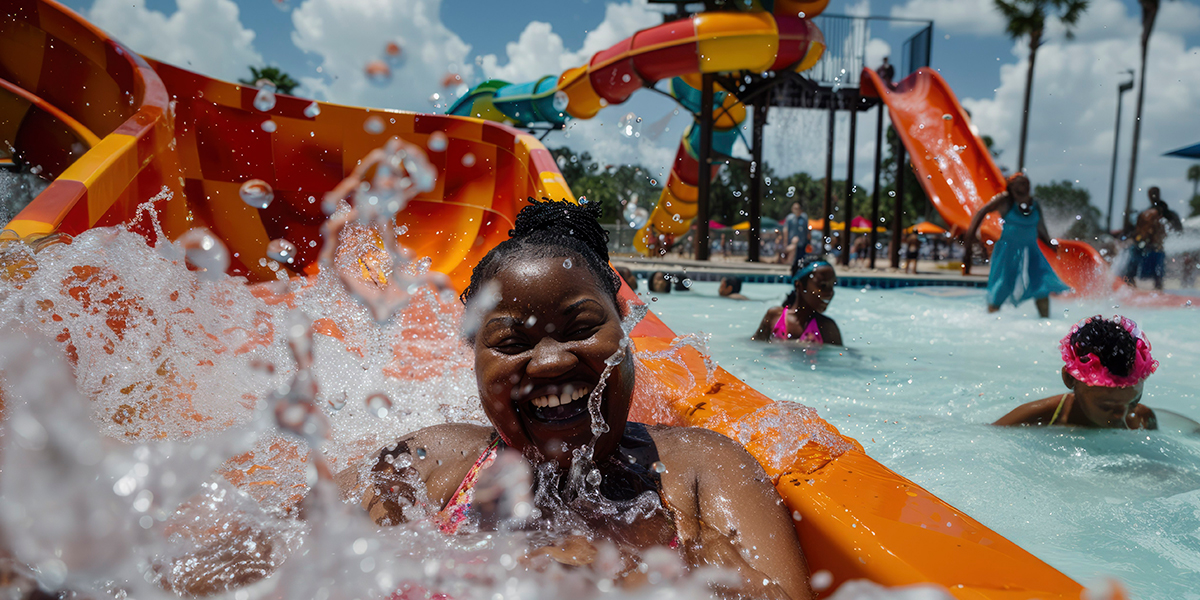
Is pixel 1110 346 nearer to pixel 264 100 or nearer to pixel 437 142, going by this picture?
pixel 437 142

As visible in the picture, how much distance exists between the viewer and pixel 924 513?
4.29ft

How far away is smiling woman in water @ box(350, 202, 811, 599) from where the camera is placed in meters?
1.27

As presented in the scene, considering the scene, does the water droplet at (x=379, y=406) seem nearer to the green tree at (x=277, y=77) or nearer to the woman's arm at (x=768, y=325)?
the woman's arm at (x=768, y=325)

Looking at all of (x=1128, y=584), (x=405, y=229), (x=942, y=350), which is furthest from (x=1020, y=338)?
(x=405, y=229)

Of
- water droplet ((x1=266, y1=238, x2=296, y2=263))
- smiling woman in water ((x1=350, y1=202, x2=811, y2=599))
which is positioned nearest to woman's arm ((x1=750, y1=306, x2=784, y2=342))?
water droplet ((x1=266, y1=238, x2=296, y2=263))

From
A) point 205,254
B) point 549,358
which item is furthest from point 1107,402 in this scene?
point 205,254

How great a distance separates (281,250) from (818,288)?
3.54 m

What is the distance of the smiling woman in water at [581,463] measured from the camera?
4.17 feet

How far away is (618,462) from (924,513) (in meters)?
0.60

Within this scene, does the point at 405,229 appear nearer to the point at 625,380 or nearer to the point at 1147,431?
the point at 625,380

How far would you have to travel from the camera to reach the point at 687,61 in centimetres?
912

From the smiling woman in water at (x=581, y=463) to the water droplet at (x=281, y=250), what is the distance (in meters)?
3.39

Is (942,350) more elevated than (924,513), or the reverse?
(924,513)

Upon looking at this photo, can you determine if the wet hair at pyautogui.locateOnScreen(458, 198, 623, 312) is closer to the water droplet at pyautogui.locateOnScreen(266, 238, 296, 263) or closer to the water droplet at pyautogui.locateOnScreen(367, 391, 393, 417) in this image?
the water droplet at pyautogui.locateOnScreen(367, 391, 393, 417)
